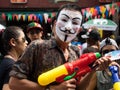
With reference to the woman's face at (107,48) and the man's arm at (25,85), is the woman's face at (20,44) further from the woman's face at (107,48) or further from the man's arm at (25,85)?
the man's arm at (25,85)

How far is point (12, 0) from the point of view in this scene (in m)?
14.1

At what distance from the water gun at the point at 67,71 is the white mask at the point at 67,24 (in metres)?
0.25

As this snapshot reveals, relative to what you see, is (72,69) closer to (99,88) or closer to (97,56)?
(97,56)

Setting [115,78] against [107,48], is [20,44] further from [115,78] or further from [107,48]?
[115,78]

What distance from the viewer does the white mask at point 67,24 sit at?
2283 millimetres

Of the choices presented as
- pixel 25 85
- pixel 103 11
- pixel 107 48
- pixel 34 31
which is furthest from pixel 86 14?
pixel 25 85

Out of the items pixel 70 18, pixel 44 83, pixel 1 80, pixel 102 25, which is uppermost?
pixel 70 18

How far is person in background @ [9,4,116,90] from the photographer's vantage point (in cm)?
216

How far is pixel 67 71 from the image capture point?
2039 mm

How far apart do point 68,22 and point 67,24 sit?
0.02 metres

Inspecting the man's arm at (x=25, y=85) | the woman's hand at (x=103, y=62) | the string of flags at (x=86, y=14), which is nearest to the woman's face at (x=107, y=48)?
the woman's hand at (x=103, y=62)

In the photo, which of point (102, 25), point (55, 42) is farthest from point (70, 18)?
point (102, 25)

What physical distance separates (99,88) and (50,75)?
2.97ft

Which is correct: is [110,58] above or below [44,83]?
above
